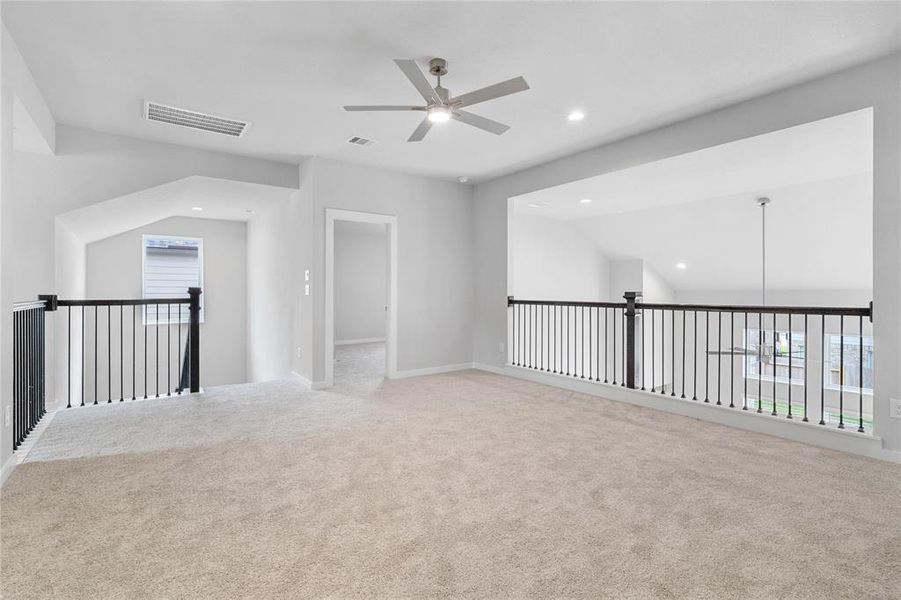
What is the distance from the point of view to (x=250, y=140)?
450 cm

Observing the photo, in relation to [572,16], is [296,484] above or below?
below

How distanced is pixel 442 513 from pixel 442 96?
2.45 m

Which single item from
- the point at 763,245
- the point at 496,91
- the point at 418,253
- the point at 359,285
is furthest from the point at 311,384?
the point at 763,245

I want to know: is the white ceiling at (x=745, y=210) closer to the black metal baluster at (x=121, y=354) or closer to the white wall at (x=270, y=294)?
the white wall at (x=270, y=294)

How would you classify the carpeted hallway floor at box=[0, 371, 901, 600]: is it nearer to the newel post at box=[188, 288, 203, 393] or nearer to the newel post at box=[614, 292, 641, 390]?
the newel post at box=[614, 292, 641, 390]

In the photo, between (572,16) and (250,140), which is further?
(250,140)

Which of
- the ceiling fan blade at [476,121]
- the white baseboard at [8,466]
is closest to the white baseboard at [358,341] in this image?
the white baseboard at [8,466]

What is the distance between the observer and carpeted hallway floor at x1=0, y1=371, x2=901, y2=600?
1.71m

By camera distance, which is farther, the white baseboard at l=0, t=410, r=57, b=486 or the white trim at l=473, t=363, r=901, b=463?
the white trim at l=473, t=363, r=901, b=463

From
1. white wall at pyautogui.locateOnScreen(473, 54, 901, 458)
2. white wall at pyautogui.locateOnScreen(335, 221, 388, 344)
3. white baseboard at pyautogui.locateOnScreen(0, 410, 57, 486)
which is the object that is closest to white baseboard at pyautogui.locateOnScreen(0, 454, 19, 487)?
white baseboard at pyautogui.locateOnScreen(0, 410, 57, 486)

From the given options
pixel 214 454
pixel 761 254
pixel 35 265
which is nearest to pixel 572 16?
pixel 214 454

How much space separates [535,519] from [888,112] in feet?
11.2

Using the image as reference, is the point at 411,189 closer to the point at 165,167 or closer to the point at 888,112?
the point at 165,167

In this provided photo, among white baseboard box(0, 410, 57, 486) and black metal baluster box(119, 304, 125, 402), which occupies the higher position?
black metal baluster box(119, 304, 125, 402)
